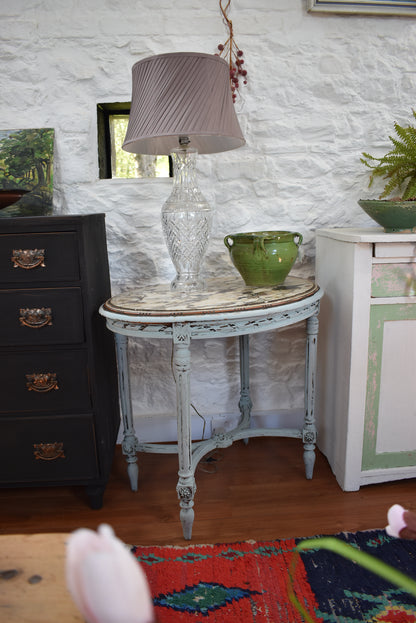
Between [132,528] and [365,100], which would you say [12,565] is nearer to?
[132,528]

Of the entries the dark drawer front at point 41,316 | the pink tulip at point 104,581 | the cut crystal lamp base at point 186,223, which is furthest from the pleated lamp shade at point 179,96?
the pink tulip at point 104,581

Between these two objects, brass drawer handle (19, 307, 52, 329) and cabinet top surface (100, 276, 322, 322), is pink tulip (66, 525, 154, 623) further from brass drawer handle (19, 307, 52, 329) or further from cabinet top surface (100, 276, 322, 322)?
brass drawer handle (19, 307, 52, 329)

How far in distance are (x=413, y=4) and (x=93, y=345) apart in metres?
2.02

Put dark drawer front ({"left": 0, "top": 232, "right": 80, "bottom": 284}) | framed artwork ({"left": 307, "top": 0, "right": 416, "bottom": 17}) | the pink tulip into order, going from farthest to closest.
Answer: framed artwork ({"left": 307, "top": 0, "right": 416, "bottom": 17}) < dark drawer front ({"left": 0, "top": 232, "right": 80, "bottom": 284}) < the pink tulip

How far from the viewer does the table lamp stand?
56.9 inches

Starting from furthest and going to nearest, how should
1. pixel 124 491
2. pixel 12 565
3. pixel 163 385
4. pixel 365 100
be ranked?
pixel 163 385, pixel 365 100, pixel 124 491, pixel 12 565

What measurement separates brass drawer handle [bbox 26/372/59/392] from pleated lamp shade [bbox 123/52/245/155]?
893mm

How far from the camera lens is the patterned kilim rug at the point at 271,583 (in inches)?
49.8

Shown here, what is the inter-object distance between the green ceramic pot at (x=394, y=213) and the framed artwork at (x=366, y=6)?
905 mm

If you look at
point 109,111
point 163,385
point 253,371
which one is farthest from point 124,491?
point 109,111

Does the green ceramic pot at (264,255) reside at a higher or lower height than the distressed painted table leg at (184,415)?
higher

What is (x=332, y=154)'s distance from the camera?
6.91 feet

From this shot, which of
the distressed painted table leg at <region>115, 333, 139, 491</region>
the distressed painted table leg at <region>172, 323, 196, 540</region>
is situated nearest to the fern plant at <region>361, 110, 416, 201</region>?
the distressed painted table leg at <region>172, 323, 196, 540</region>

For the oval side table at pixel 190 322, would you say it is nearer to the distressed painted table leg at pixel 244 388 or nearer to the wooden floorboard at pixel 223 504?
the wooden floorboard at pixel 223 504
